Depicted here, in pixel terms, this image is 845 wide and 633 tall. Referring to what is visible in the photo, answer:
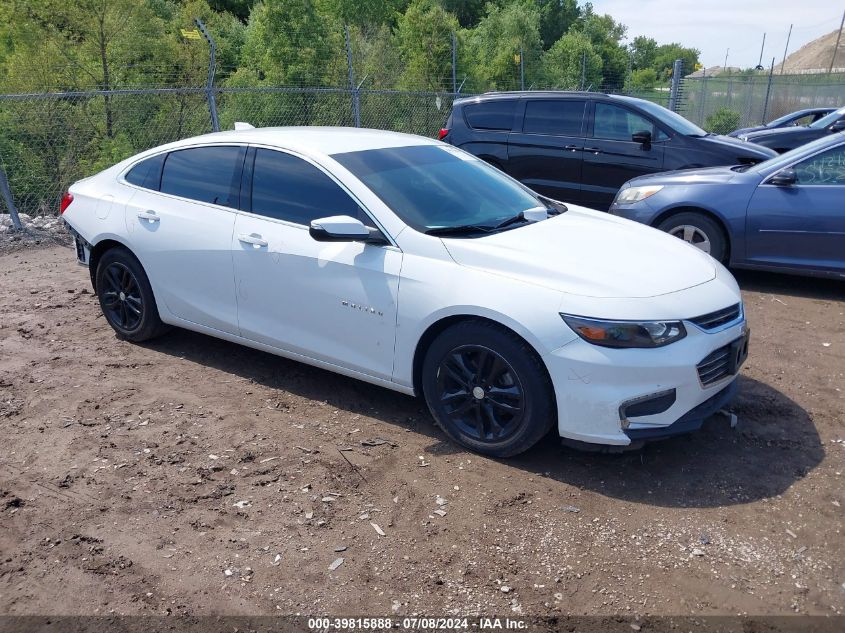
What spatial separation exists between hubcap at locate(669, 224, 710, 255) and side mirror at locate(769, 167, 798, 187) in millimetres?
748

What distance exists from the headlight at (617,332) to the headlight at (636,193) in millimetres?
4090

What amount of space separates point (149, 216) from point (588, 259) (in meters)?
3.05

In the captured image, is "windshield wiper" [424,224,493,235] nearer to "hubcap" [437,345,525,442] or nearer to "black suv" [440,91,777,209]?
"hubcap" [437,345,525,442]

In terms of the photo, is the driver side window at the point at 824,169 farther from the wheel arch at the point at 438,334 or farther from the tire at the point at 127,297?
the tire at the point at 127,297

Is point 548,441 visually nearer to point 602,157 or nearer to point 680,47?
point 602,157

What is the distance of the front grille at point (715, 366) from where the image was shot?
11.5ft

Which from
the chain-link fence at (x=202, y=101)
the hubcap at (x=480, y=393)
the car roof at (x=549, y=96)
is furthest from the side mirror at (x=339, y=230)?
the chain-link fence at (x=202, y=101)

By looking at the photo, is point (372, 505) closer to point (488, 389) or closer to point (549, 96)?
point (488, 389)

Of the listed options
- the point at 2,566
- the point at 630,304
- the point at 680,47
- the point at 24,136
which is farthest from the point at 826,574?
the point at 680,47

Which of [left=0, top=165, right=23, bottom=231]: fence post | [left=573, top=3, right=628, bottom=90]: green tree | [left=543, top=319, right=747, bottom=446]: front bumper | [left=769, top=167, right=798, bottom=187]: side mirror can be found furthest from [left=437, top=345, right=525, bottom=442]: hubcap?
[left=573, top=3, right=628, bottom=90]: green tree

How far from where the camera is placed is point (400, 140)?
16.1ft

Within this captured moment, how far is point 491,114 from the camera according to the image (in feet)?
31.7

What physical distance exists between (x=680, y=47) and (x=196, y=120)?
11103cm

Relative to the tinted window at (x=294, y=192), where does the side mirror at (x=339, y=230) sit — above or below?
below
